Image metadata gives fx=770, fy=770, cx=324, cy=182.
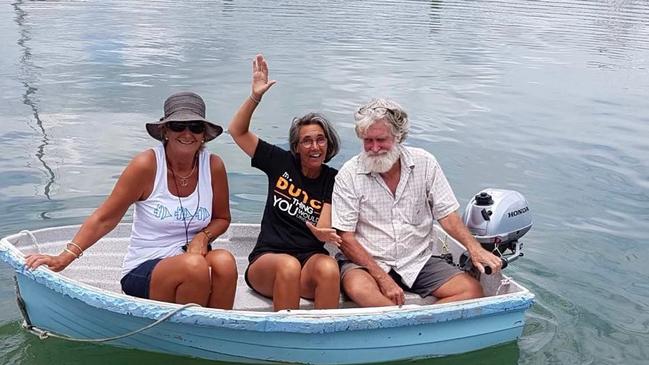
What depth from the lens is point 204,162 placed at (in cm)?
429

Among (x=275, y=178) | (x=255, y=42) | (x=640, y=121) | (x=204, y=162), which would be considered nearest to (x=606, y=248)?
(x=275, y=178)

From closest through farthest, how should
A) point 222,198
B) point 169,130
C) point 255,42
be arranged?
point 169,130, point 222,198, point 255,42

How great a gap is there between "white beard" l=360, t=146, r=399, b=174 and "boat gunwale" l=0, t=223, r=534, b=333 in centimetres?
80

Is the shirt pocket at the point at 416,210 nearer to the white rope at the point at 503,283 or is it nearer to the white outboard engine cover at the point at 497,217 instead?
the white outboard engine cover at the point at 497,217

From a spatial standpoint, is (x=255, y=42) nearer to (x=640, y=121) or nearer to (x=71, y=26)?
(x=71, y=26)

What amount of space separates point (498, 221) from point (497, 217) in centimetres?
2

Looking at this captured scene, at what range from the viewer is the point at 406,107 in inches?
460

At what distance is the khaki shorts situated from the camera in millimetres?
4594

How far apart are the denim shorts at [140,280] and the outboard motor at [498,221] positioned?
193 cm

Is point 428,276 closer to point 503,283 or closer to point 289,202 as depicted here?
point 503,283

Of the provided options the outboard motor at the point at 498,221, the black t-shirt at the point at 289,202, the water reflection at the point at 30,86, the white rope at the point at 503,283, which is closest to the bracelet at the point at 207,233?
the black t-shirt at the point at 289,202

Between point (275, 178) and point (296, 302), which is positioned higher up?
point (275, 178)

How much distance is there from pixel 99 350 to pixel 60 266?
0.65 meters

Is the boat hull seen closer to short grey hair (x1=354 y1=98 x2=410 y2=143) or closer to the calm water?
the calm water
